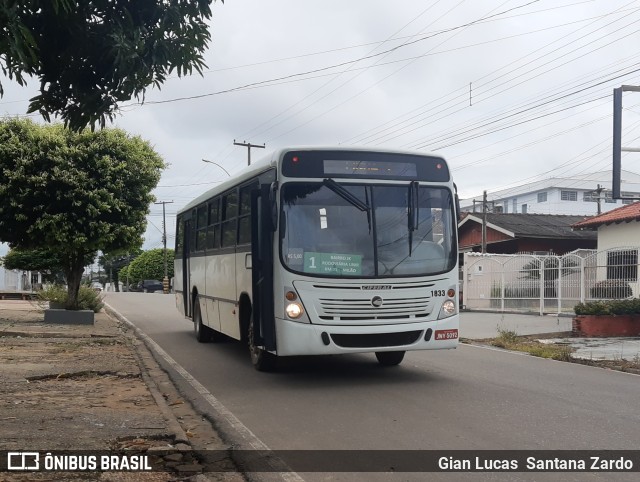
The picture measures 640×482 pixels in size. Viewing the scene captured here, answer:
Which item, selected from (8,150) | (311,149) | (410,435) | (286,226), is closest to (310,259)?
(286,226)

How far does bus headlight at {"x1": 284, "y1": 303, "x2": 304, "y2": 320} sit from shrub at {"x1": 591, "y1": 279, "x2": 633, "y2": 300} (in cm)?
1273

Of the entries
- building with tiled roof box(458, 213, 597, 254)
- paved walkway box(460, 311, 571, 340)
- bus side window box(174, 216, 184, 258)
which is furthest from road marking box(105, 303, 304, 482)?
building with tiled roof box(458, 213, 597, 254)

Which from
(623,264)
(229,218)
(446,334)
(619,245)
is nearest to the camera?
Answer: (446,334)

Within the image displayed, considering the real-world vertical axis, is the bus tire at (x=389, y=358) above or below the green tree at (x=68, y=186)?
below

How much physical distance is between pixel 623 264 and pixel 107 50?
1619 cm

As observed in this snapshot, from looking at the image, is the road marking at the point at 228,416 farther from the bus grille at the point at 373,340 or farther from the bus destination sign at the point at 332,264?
the bus destination sign at the point at 332,264

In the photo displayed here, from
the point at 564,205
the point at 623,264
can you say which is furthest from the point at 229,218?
the point at 564,205

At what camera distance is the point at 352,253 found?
916 cm

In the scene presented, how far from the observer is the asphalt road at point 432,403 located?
6.37m

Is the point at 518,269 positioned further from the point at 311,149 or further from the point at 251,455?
the point at 251,455

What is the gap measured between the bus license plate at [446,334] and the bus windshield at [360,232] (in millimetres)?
820

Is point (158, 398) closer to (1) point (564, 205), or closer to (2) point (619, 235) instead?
(2) point (619, 235)

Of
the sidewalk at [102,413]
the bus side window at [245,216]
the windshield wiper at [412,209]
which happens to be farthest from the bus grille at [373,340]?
the bus side window at [245,216]

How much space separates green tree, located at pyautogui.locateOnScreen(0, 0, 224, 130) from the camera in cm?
651
